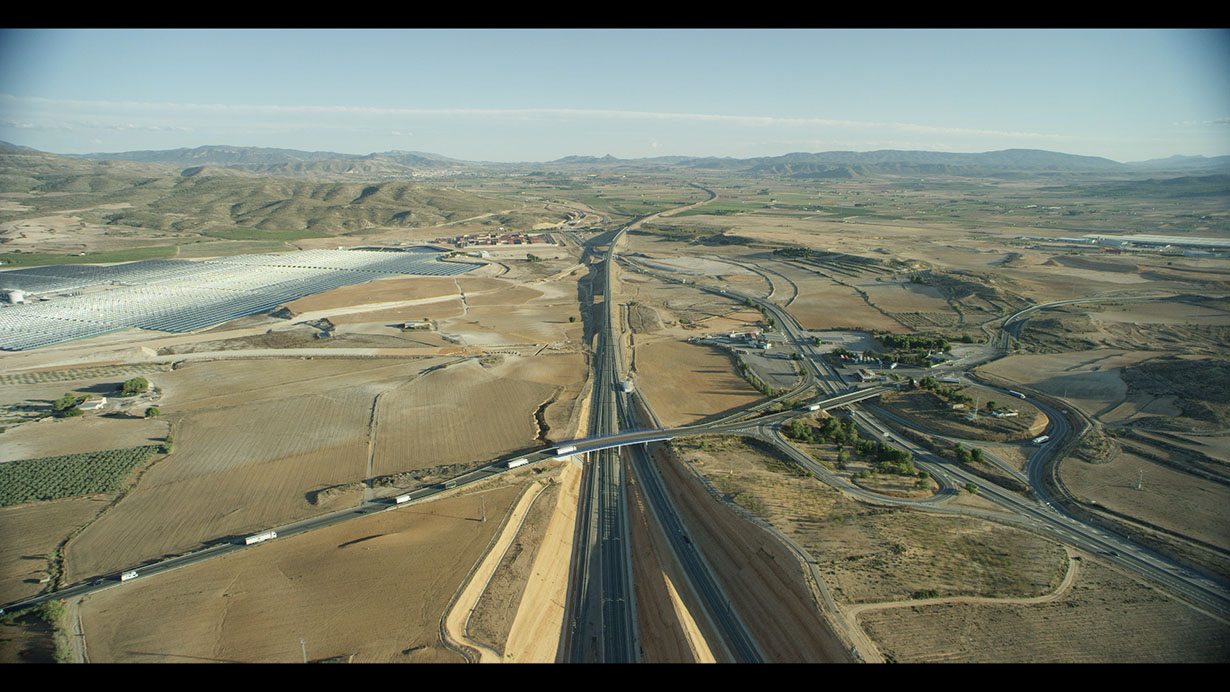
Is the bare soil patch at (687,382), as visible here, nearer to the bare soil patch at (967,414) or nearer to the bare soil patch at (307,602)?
the bare soil patch at (967,414)

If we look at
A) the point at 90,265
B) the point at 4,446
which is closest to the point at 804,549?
the point at 4,446

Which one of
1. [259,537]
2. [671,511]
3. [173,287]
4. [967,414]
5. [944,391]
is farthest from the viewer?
[173,287]

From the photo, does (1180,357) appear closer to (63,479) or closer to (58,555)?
(58,555)

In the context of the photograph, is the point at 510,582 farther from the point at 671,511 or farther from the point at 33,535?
the point at 33,535

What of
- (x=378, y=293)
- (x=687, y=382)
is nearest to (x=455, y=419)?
(x=687, y=382)

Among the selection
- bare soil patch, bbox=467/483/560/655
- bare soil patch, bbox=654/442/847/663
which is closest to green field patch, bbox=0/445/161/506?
bare soil patch, bbox=467/483/560/655

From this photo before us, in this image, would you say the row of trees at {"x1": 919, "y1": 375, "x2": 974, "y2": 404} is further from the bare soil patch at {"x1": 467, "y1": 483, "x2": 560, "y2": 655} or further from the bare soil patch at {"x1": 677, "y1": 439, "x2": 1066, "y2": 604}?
the bare soil patch at {"x1": 467, "y1": 483, "x2": 560, "y2": 655}
